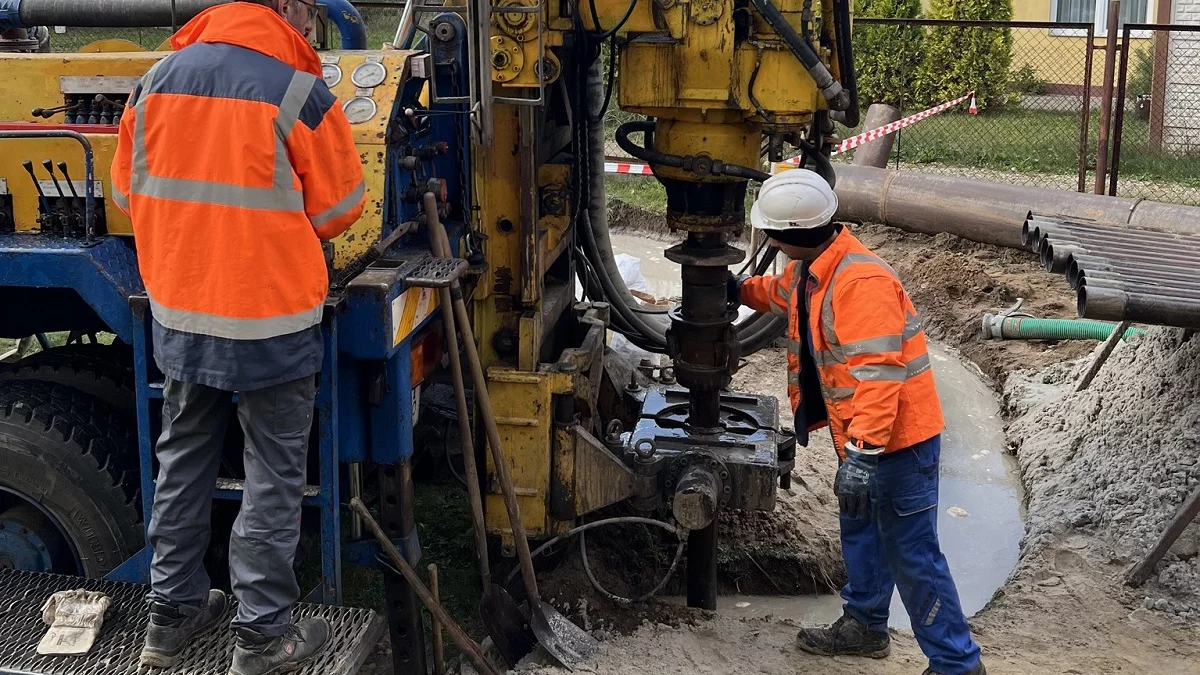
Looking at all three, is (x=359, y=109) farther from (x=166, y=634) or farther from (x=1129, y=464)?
(x=1129, y=464)

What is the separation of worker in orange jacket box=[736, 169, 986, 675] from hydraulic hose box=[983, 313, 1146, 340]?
3.37 metres

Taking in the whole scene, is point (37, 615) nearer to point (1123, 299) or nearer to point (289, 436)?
point (289, 436)

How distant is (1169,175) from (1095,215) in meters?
4.54

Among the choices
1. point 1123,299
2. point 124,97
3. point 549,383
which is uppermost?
point 124,97

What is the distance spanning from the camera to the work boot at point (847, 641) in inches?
175

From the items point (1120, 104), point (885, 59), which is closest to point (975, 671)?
point (1120, 104)

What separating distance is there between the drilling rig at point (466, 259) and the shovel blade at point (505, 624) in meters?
0.29

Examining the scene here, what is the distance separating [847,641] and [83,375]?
2.87m

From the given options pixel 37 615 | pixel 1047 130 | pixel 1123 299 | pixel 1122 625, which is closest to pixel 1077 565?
pixel 1122 625

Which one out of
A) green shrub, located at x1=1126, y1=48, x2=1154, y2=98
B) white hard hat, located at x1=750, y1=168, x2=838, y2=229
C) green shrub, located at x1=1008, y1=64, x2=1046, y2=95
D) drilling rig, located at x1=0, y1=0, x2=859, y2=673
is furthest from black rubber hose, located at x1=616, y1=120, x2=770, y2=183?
green shrub, located at x1=1008, y1=64, x2=1046, y2=95

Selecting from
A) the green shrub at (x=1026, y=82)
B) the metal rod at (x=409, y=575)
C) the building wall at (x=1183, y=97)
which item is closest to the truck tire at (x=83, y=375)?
the metal rod at (x=409, y=575)

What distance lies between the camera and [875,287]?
12.8 ft

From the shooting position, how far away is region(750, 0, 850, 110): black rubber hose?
3857 millimetres

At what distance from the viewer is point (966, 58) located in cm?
1631
